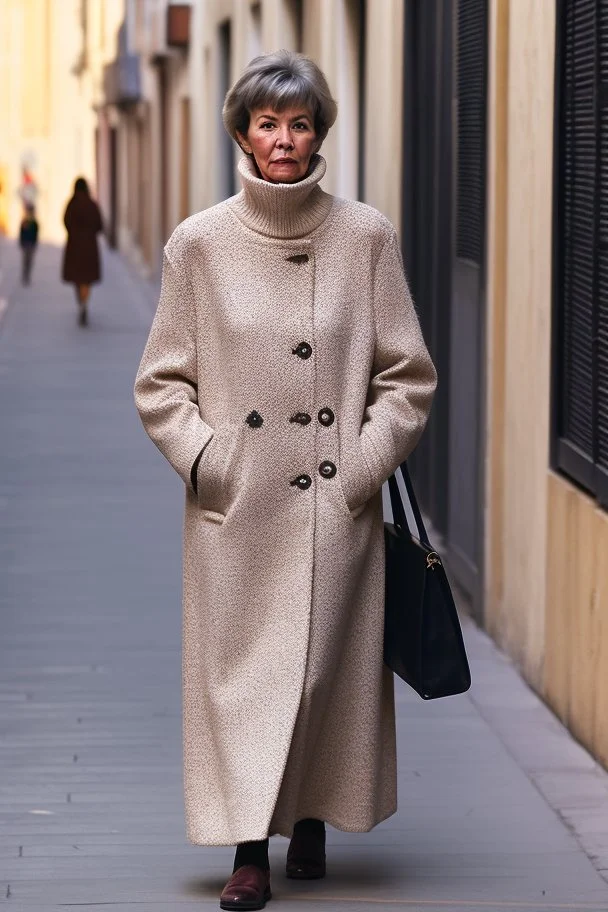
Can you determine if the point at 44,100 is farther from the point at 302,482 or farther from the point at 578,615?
the point at 302,482

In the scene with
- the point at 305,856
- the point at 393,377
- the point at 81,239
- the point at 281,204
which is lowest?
Answer: the point at 81,239

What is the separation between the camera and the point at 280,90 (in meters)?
4.88

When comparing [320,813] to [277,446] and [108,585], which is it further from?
[108,585]

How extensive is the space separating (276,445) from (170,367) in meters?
0.30

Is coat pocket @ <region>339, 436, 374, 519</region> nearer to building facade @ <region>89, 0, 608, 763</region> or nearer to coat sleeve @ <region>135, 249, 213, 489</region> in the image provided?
coat sleeve @ <region>135, 249, 213, 489</region>

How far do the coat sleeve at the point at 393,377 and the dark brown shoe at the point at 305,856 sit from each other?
0.90m

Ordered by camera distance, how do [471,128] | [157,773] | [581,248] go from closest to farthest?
[157,773] < [581,248] < [471,128]

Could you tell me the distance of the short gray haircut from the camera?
16.0 feet

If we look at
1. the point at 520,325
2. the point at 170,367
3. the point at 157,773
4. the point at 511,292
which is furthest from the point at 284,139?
the point at 511,292

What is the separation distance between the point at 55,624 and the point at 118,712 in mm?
1538

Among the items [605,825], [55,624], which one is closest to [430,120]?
[55,624]

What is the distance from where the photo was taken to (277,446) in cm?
498

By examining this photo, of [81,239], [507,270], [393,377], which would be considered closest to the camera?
[393,377]

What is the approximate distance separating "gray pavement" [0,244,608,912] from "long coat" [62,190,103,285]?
47.6ft
